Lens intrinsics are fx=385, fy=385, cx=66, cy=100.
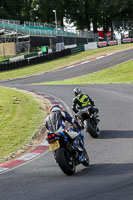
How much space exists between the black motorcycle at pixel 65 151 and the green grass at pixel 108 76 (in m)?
24.7

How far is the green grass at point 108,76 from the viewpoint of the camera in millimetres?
34609

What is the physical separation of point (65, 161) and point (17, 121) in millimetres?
8194

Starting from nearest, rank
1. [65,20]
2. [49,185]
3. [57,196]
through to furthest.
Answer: [57,196] < [49,185] < [65,20]

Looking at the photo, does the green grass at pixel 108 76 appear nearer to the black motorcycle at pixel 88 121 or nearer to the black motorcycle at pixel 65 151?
the black motorcycle at pixel 88 121

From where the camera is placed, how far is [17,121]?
16047 millimetres

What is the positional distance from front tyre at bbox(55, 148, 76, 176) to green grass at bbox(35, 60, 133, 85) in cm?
2503

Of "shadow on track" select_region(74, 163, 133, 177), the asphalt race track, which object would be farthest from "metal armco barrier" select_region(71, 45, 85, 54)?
"shadow on track" select_region(74, 163, 133, 177)

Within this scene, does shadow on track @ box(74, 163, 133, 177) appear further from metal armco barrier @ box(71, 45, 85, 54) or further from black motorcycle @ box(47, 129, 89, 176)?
metal armco barrier @ box(71, 45, 85, 54)

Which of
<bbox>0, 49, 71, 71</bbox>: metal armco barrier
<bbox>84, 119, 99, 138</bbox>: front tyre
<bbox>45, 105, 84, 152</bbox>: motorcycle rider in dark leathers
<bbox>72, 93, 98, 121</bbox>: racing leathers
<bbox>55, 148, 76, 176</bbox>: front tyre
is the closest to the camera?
<bbox>55, 148, 76, 176</bbox>: front tyre

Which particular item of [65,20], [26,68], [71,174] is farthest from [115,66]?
[65,20]

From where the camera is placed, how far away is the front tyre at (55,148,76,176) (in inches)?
320

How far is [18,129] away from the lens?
48.0 ft

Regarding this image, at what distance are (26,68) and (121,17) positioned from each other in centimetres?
4806

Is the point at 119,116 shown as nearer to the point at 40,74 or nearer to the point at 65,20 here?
the point at 40,74
